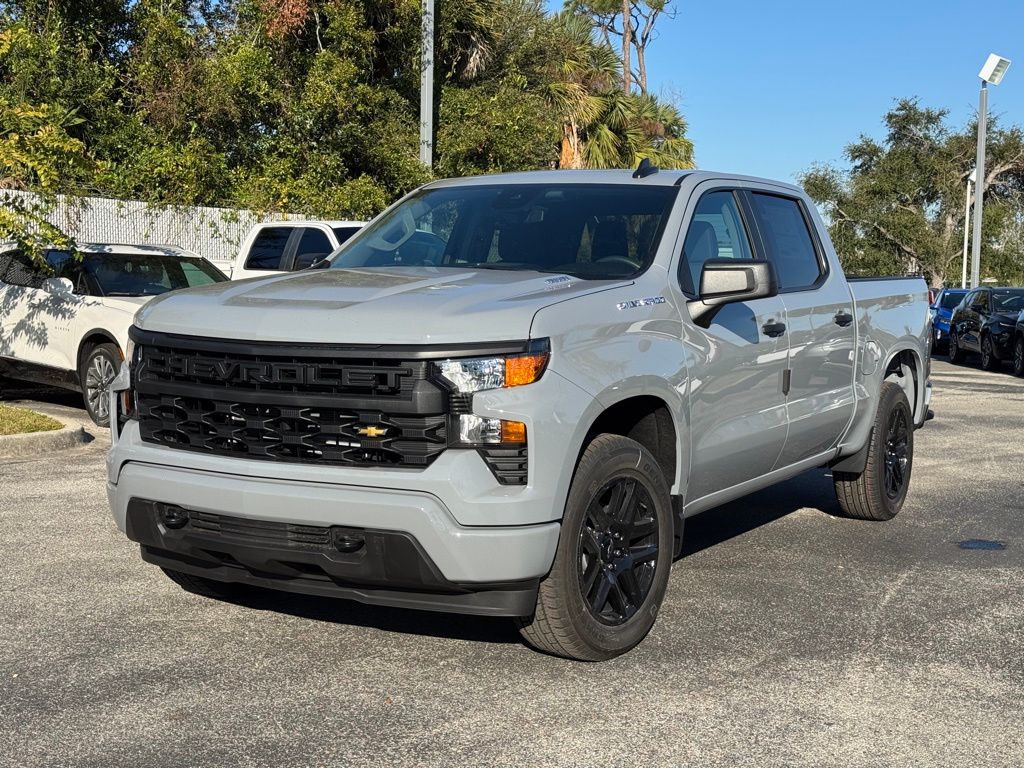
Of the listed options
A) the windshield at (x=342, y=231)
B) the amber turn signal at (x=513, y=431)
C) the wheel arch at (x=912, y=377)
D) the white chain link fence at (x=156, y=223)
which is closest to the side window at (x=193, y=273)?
the windshield at (x=342, y=231)

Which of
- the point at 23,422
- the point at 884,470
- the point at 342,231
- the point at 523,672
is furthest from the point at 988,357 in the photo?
the point at 523,672

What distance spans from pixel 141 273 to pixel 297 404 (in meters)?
8.55

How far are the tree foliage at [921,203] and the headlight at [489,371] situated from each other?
52334 millimetres

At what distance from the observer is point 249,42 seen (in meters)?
24.7

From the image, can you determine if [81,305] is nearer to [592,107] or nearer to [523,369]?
[523,369]

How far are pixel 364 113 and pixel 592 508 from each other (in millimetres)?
21065

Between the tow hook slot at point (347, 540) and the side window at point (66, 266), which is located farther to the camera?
the side window at point (66, 266)

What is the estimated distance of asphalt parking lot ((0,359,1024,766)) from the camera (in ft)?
13.3

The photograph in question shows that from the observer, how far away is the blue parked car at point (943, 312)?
28625 mm

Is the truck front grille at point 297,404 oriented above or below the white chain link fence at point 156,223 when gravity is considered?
below

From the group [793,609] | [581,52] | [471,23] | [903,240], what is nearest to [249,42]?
[471,23]

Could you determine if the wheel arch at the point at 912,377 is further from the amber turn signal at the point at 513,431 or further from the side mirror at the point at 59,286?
the side mirror at the point at 59,286

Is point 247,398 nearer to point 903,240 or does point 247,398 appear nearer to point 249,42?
point 249,42

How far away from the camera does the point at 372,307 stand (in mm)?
4527
